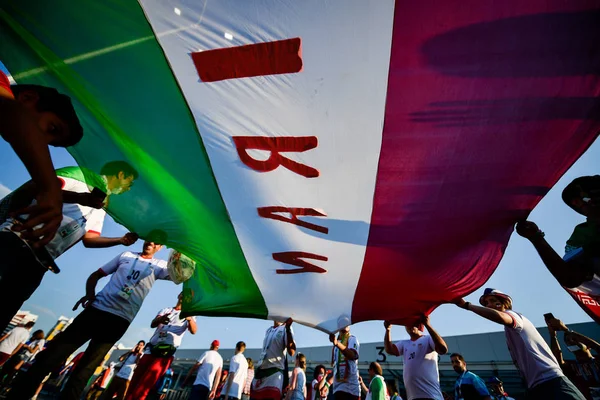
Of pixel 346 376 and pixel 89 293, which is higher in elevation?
→ pixel 89 293

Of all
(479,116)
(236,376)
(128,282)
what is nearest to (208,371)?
(236,376)

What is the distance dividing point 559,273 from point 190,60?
6.68ft

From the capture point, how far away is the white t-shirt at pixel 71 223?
142cm

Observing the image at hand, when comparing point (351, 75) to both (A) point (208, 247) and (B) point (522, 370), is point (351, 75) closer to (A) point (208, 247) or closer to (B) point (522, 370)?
(A) point (208, 247)

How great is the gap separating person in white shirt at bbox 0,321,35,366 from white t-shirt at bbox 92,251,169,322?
5.28m

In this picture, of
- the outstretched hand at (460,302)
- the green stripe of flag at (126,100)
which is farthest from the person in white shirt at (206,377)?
the outstretched hand at (460,302)

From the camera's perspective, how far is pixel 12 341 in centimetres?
547

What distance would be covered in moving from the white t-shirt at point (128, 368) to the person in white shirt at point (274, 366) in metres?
2.83

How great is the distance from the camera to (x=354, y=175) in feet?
4.60

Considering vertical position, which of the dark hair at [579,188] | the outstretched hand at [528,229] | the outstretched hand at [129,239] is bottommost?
the outstretched hand at [129,239]

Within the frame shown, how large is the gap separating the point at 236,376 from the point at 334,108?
505 centimetres

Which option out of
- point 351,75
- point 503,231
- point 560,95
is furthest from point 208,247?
point 560,95

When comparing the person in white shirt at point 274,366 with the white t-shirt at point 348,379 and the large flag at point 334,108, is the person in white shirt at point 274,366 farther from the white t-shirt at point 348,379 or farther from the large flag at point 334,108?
the large flag at point 334,108

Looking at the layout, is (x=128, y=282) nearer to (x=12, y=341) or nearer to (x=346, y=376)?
(x=346, y=376)
